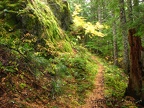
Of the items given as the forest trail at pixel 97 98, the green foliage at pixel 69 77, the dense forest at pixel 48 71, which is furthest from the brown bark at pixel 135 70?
the green foliage at pixel 69 77

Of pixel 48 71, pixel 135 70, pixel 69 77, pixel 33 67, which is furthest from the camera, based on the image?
pixel 69 77

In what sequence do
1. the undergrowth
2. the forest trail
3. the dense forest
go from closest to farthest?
the undergrowth
the dense forest
the forest trail

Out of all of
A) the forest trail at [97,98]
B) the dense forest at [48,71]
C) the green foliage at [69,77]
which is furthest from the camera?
the green foliage at [69,77]

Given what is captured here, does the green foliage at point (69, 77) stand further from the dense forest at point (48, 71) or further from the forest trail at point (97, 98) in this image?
the forest trail at point (97, 98)

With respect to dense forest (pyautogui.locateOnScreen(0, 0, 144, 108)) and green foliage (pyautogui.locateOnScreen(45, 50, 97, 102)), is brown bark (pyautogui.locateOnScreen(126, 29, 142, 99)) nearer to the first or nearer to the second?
dense forest (pyautogui.locateOnScreen(0, 0, 144, 108))

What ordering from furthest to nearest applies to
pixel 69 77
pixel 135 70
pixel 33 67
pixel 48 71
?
pixel 69 77, pixel 48 71, pixel 135 70, pixel 33 67

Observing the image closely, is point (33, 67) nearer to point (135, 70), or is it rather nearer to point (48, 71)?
point (48, 71)

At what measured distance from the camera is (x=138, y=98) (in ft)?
28.5

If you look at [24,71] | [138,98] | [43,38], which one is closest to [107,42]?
[43,38]

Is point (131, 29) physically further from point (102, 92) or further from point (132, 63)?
point (102, 92)

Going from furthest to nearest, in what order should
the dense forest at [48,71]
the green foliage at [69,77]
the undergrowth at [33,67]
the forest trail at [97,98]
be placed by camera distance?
1. the green foliage at [69,77]
2. the forest trail at [97,98]
3. the dense forest at [48,71]
4. the undergrowth at [33,67]

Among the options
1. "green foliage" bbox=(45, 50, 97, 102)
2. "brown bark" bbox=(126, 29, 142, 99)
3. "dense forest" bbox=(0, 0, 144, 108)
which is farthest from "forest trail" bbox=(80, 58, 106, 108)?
"brown bark" bbox=(126, 29, 142, 99)

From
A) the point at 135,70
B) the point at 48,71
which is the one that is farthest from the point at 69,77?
the point at 135,70

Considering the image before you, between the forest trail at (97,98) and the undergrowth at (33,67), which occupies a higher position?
the undergrowth at (33,67)
